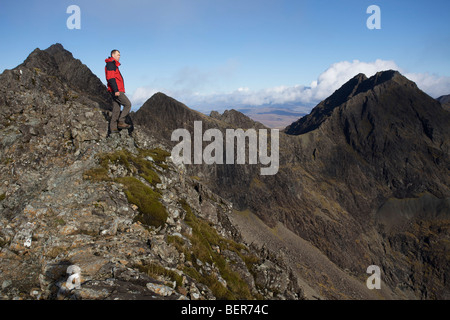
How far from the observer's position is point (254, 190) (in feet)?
456

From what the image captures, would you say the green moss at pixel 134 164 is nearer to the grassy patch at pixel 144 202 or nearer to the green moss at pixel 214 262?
the grassy patch at pixel 144 202

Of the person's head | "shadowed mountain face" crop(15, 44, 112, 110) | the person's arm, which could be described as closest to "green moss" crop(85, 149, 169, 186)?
the person's arm

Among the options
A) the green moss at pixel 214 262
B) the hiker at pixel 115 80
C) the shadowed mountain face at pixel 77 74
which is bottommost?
the green moss at pixel 214 262

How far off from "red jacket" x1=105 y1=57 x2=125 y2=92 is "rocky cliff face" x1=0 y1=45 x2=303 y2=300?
6380 millimetres

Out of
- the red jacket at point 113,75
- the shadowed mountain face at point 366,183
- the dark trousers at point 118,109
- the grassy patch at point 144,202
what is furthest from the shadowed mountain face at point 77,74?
the grassy patch at point 144,202

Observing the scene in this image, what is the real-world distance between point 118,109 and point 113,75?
5.42 metres

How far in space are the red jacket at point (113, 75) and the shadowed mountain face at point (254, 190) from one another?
253 inches

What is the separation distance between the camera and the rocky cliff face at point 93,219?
39.2 ft

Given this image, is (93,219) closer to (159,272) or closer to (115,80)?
(159,272)

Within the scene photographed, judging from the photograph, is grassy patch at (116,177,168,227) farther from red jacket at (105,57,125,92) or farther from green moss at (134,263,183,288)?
red jacket at (105,57,125,92)

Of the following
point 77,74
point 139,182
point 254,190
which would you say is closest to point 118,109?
point 139,182

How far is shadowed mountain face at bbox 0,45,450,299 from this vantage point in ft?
53.5

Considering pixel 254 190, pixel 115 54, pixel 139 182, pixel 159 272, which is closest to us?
pixel 159 272
